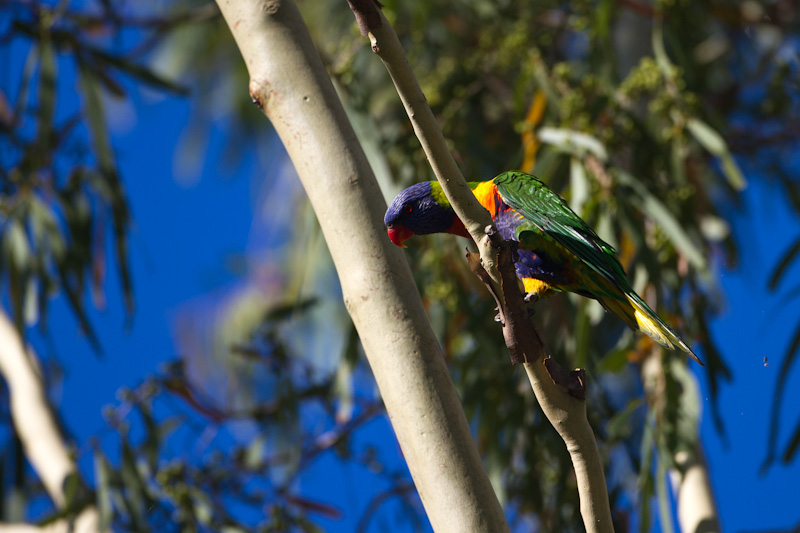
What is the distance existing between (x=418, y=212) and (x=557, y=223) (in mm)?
198

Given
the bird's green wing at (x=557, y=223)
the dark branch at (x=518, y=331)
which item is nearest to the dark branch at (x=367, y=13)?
the dark branch at (x=518, y=331)

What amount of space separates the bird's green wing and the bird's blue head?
8 centimetres

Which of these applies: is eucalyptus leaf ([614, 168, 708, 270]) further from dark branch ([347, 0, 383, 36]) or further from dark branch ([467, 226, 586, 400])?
dark branch ([347, 0, 383, 36])

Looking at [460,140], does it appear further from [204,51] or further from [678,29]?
[204,51]

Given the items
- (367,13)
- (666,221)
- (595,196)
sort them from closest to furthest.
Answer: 1. (367,13)
2. (666,221)
3. (595,196)

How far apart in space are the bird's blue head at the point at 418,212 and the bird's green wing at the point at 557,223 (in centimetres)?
8

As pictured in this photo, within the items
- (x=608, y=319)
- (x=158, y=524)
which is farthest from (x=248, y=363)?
(x=608, y=319)

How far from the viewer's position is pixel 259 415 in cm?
204

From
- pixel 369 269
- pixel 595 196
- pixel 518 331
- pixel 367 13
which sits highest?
pixel 595 196

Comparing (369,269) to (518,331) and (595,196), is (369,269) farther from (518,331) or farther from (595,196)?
(595,196)

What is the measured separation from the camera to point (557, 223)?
0.98 metres

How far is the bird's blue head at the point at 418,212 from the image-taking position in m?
1.06

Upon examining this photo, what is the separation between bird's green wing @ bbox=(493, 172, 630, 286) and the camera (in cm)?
94

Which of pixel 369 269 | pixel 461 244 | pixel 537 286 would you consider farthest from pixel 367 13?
pixel 461 244
